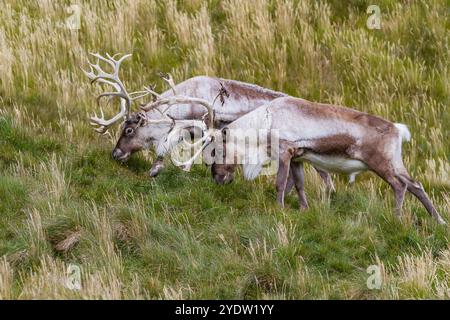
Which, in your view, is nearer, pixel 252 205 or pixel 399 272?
pixel 399 272

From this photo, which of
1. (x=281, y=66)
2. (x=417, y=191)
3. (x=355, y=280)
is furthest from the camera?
(x=281, y=66)

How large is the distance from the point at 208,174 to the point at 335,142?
176cm

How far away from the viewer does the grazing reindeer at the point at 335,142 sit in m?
10.4

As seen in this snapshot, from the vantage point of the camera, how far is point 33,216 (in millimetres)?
10102

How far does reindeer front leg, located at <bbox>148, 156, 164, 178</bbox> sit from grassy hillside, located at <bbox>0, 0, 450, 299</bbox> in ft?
0.38

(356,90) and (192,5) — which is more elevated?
(192,5)

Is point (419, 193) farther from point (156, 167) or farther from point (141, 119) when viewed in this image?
point (141, 119)

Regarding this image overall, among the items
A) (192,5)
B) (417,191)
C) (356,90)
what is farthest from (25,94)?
(417,191)

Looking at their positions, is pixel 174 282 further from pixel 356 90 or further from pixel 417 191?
pixel 356 90

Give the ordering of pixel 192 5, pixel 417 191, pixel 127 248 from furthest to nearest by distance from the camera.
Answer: pixel 192 5, pixel 417 191, pixel 127 248

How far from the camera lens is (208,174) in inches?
452

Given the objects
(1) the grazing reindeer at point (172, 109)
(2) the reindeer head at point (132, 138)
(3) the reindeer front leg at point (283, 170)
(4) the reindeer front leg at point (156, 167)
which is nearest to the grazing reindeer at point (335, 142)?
(3) the reindeer front leg at point (283, 170)

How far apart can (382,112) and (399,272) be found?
4791 mm

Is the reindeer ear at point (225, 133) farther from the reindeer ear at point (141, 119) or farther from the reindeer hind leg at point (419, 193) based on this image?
the reindeer hind leg at point (419, 193)
